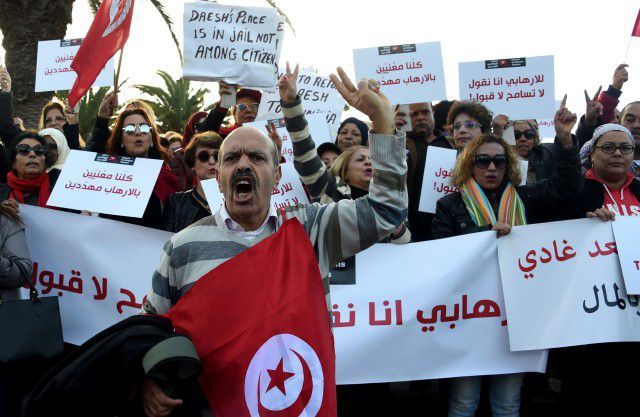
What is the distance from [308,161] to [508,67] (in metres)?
2.51

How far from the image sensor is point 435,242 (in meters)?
4.92

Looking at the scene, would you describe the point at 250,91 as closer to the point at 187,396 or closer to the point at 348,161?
the point at 348,161

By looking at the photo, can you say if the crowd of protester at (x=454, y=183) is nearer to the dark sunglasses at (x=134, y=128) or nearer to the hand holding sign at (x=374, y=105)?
the dark sunglasses at (x=134, y=128)

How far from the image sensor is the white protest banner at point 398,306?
187 inches

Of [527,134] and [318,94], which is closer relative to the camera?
[527,134]

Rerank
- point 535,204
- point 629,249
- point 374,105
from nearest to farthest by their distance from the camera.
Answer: point 374,105 < point 629,249 < point 535,204

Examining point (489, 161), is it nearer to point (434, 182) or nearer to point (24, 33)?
point (434, 182)

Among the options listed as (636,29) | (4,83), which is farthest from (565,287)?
(4,83)

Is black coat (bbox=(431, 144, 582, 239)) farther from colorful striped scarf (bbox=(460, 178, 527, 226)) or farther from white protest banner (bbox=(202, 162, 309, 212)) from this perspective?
white protest banner (bbox=(202, 162, 309, 212))

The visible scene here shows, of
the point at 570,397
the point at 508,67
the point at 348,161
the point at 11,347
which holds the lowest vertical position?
the point at 570,397

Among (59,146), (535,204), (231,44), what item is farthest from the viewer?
(231,44)

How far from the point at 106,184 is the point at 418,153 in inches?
90.2

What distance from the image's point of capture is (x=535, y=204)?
16.4 ft

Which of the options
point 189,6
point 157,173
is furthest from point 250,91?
point 157,173
